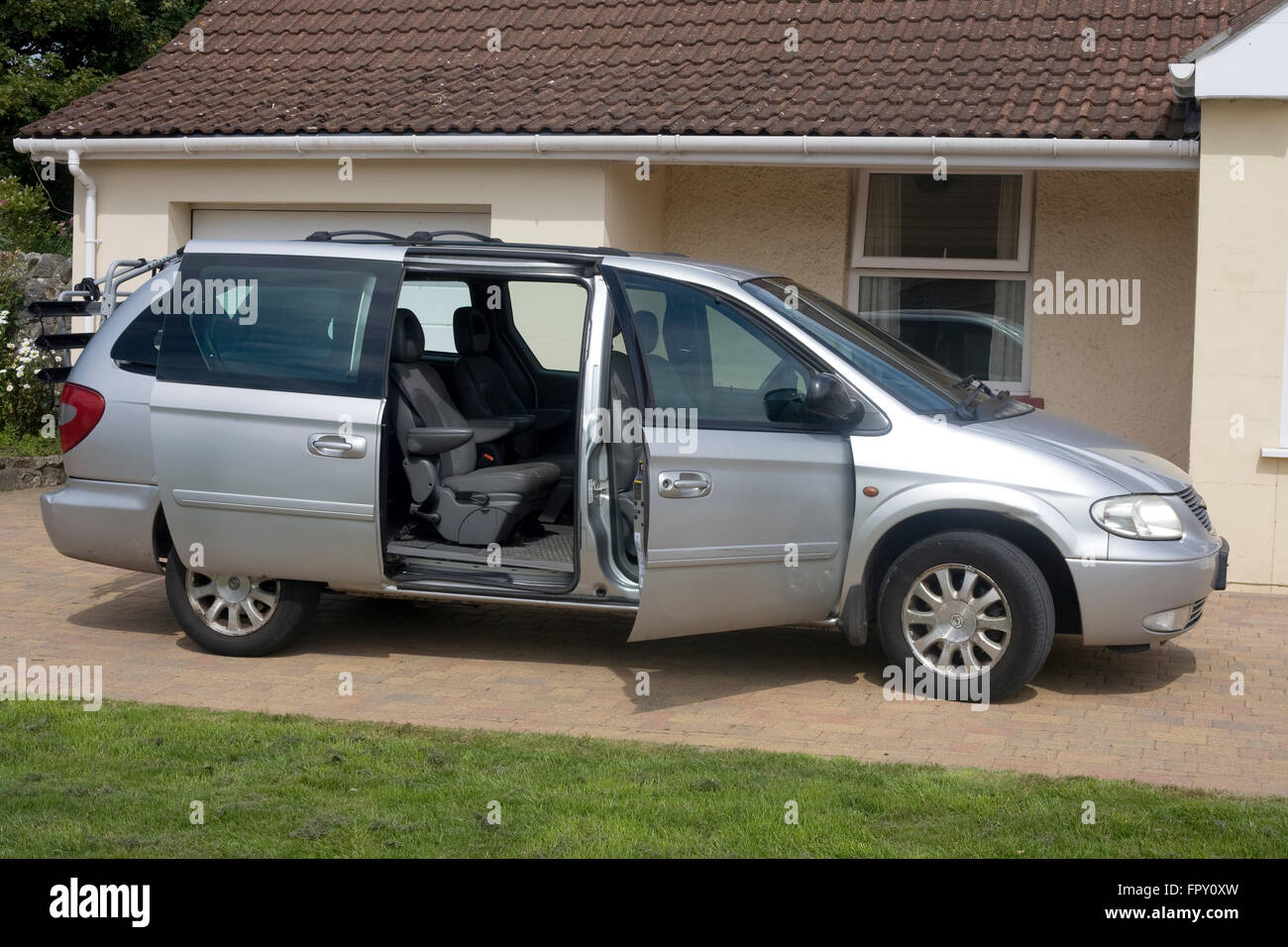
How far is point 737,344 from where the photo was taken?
691 cm

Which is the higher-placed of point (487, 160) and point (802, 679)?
point (487, 160)

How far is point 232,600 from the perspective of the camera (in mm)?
7516

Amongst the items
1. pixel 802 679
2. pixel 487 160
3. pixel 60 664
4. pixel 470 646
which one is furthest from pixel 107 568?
pixel 802 679

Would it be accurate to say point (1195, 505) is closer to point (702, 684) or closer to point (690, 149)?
point (702, 684)

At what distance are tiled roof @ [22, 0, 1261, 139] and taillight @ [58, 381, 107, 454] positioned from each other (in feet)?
14.3

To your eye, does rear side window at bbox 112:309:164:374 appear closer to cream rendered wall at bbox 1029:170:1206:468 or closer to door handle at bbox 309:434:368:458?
door handle at bbox 309:434:368:458

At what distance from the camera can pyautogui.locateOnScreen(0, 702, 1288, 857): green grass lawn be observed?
4.79 meters

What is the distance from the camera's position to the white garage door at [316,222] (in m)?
11.8

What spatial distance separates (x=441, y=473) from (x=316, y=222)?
515 centimetres

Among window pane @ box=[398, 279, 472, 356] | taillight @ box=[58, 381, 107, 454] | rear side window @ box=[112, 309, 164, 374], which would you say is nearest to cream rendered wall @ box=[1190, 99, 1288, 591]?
window pane @ box=[398, 279, 472, 356]

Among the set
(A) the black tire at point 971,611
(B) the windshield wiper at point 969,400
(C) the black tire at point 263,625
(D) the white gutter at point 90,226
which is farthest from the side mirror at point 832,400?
(D) the white gutter at point 90,226
